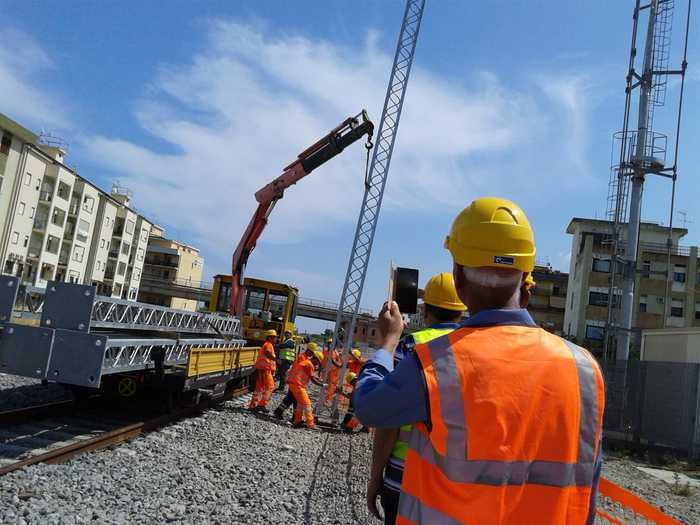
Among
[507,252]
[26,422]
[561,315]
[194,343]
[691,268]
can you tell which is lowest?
[26,422]

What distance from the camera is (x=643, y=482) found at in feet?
36.0

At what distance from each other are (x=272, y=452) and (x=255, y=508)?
2.89 metres

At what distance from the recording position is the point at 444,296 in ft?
9.91

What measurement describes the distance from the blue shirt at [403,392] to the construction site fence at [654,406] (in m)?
13.8

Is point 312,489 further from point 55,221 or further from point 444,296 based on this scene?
point 55,221

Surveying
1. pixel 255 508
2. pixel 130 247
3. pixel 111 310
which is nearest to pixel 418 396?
pixel 255 508

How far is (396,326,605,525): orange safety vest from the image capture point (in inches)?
64.5

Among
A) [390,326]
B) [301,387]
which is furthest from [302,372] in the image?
[390,326]

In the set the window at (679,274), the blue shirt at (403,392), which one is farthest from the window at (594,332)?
the blue shirt at (403,392)

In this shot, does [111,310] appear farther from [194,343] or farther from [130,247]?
[130,247]

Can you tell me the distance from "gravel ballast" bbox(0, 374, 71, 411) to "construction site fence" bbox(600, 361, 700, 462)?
12471mm

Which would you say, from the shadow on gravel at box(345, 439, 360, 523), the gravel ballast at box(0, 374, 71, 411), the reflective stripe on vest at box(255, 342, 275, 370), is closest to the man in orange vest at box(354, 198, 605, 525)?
the shadow on gravel at box(345, 439, 360, 523)

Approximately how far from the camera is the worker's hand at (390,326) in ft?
7.15

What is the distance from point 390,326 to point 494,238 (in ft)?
1.70
